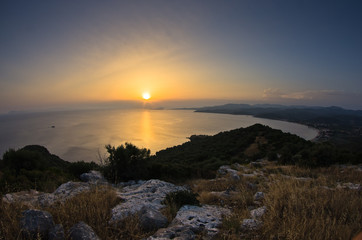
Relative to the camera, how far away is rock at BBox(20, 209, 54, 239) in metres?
2.21

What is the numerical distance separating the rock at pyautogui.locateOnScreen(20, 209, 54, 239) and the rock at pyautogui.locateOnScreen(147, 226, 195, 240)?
4.66 ft

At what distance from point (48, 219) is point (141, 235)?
1315mm

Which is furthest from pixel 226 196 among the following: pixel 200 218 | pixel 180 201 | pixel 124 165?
pixel 124 165

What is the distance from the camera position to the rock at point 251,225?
252 centimetres

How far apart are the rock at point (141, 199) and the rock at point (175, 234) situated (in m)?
0.75

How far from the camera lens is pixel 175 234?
2402mm

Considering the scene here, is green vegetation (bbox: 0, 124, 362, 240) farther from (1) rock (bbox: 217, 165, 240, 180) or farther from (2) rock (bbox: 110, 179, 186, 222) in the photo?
(1) rock (bbox: 217, 165, 240, 180)

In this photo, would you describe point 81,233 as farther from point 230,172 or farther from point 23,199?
point 230,172

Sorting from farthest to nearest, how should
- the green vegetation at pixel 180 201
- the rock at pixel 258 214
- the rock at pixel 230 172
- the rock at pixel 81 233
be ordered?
1. the rock at pixel 230 172
2. the green vegetation at pixel 180 201
3. the rock at pixel 258 214
4. the rock at pixel 81 233

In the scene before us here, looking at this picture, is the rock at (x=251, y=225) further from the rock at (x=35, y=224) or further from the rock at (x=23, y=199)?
the rock at (x=23, y=199)

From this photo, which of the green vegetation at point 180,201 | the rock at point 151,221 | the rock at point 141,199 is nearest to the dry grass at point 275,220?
the rock at point 151,221

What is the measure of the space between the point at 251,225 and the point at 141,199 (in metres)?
2.65

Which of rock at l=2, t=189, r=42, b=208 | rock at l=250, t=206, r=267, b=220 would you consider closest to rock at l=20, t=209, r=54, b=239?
rock at l=2, t=189, r=42, b=208

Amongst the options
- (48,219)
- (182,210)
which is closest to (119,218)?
(48,219)
